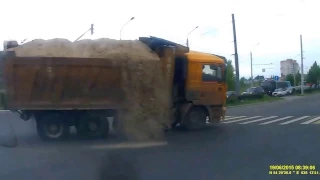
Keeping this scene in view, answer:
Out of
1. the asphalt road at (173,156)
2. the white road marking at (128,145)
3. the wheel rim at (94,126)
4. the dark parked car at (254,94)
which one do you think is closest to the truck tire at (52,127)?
the asphalt road at (173,156)

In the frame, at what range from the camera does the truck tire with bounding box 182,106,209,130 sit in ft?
54.7

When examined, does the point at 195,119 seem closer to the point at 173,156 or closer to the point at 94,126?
the point at 94,126

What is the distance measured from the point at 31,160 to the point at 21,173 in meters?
1.73

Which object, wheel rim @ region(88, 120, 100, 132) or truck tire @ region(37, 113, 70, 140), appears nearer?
truck tire @ region(37, 113, 70, 140)

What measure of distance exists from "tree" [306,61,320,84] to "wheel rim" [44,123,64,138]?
300 feet

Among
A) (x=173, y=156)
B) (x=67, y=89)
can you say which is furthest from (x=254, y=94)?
(x=173, y=156)

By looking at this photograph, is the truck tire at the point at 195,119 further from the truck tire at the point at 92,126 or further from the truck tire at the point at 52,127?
the truck tire at the point at 52,127

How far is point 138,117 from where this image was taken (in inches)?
565

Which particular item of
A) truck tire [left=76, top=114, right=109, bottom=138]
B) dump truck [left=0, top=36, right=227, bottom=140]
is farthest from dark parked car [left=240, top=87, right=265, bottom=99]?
truck tire [left=76, top=114, right=109, bottom=138]

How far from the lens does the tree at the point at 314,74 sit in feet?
324

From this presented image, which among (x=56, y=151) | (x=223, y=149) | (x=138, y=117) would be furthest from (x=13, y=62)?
(x=223, y=149)

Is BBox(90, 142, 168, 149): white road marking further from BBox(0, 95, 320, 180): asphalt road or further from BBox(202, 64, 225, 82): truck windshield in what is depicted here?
BBox(202, 64, 225, 82): truck windshield

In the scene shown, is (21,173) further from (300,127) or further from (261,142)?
(300,127)

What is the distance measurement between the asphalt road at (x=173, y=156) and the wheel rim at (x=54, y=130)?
41cm
